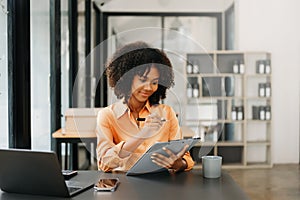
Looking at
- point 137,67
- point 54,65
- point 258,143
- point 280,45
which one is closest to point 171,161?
point 137,67

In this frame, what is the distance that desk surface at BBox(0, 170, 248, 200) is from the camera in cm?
154

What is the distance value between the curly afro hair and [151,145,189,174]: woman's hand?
22cm

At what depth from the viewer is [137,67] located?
6.12 feet

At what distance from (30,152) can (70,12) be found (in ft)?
13.1

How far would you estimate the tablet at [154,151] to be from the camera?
5.65ft

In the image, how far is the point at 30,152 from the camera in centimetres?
145

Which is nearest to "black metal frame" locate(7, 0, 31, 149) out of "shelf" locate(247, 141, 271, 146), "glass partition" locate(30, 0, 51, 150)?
"glass partition" locate(30, 0, 51, 150)

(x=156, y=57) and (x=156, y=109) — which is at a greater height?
(x=156, y=57)

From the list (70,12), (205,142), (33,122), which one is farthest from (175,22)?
(205,142)

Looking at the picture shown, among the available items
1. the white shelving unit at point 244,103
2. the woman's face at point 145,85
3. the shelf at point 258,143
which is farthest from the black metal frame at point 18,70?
the shelf at point 258,143

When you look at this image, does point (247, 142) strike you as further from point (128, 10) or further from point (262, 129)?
point (128, 10)

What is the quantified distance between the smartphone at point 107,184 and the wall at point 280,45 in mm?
5184

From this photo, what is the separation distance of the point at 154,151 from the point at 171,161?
0.14 meters

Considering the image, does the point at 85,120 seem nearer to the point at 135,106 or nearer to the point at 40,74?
the point at 135,106
